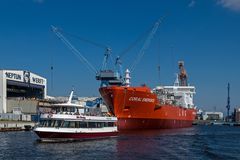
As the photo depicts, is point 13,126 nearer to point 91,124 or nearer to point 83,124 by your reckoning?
point 91,124

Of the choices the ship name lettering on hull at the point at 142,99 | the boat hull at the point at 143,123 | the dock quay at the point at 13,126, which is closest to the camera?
the boat hull at the point at 143,123

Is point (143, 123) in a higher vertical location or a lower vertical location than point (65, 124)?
lower

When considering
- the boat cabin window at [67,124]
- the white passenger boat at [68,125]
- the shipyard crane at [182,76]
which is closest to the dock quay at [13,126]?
the white passenger boat at [68,125]

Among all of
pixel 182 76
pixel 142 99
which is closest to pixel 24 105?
pixel 142 99

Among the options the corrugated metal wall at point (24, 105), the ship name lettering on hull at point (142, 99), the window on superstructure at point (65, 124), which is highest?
the ship name lettering on hull at point (142, 99)

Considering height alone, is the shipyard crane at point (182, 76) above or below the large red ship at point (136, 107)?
above

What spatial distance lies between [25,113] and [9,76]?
12604 mm

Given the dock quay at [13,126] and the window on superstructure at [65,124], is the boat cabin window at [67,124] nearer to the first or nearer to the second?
the window on superstructure at [65,124]

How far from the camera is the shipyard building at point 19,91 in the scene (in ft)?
456

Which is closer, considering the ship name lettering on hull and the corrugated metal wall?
the ship name lettering on hull

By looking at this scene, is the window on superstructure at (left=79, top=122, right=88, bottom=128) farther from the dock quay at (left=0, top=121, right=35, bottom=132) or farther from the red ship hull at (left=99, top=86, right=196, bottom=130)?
the dock quay at (left=0, top=121, right=35, bottom=132)

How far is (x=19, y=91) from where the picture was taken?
15525cm

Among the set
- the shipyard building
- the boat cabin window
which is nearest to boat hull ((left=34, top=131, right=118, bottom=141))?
the boat cabin window

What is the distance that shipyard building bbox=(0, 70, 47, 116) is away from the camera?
139 metres
